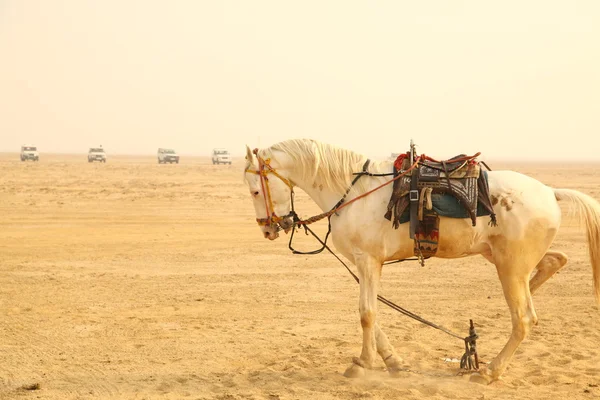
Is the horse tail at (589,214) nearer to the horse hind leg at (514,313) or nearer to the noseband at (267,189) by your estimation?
the horse hind leg at (514,313)

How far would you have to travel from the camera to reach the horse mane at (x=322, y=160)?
782 cm

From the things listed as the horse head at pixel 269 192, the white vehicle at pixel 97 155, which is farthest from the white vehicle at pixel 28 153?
the horse head at pixel 269 192

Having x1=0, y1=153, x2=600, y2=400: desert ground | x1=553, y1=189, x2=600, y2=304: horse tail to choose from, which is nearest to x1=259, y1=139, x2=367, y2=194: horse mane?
x1=0, y1=153, x2=600, y2=400: desert ground

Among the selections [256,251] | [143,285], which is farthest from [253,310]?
[256,251]

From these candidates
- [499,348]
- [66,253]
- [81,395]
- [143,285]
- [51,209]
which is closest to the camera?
[81,395]

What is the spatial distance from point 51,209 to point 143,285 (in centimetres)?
1469

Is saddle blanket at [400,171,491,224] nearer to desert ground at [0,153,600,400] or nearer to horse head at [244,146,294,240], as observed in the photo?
horse head at [244,146,294,240]

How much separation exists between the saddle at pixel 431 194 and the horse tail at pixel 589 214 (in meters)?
1.02

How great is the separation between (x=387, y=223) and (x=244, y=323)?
344 centimetres

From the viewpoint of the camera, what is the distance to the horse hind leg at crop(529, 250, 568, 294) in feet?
26.8

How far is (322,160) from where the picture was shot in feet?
25.7

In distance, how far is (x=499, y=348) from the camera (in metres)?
8.99

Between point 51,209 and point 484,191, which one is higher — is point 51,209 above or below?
below

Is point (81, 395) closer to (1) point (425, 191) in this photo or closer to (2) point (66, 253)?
(1) point (425, 191)
